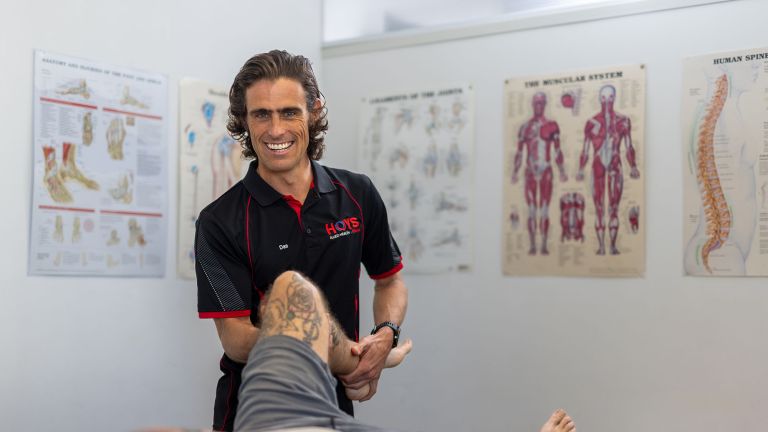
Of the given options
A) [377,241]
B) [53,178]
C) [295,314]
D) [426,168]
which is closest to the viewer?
[295,314]

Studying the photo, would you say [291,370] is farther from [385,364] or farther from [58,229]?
[58,229]

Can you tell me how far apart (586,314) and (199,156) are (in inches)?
54.7

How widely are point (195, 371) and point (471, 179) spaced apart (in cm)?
115

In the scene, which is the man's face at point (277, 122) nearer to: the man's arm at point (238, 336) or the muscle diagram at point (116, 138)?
the man's arm at point (238, 336)

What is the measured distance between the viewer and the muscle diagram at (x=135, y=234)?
9.81 ft

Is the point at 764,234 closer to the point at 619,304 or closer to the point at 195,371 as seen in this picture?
the point at 619,304

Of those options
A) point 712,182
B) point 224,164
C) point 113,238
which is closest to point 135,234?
point 113,238

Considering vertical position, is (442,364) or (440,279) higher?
(440,279)

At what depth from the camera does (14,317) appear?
2668 millimetres

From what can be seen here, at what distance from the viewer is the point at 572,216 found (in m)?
3.14

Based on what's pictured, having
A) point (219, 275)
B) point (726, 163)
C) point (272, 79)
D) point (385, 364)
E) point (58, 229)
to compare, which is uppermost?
point (272, 79)

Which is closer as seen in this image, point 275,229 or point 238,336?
point 238,336

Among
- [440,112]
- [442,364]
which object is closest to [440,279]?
[442,364]

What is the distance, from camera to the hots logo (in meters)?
2.40
